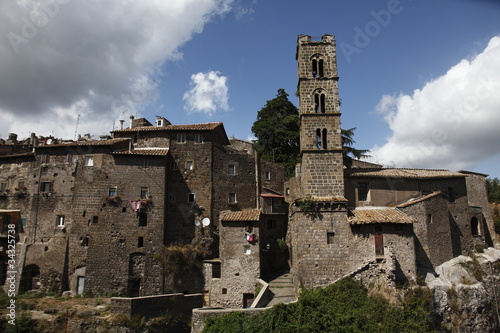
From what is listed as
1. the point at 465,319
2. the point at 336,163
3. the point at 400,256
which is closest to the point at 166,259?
the point at 336,163

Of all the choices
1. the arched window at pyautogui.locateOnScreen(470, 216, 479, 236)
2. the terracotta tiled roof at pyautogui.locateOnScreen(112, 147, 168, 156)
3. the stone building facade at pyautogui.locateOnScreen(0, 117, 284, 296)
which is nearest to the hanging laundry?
the stone building facade at pyautogui.locateOnScreen(0, 117, 284, 296)

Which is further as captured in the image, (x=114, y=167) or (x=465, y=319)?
(x=114, y=167)

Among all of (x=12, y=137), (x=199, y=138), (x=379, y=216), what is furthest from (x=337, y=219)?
(x=12, y=137)

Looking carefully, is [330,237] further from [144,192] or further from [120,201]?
[120,201]

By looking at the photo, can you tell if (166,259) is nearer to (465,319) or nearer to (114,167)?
(114,167)

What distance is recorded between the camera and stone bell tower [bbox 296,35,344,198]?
2958 centimetres

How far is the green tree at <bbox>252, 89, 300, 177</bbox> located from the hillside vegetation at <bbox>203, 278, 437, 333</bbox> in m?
20.6

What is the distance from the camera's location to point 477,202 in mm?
36938

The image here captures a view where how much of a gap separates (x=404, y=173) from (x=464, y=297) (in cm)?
1150

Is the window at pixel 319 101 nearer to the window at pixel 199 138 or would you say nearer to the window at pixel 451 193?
the window at pixel 199 138

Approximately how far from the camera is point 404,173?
34.2 metres

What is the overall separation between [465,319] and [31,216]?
3921 centimetres

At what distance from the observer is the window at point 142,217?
34.5m

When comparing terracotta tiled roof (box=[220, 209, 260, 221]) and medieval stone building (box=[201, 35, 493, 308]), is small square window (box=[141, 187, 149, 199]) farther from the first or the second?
medieval stone building (box=[201, 35, 493, 308])
